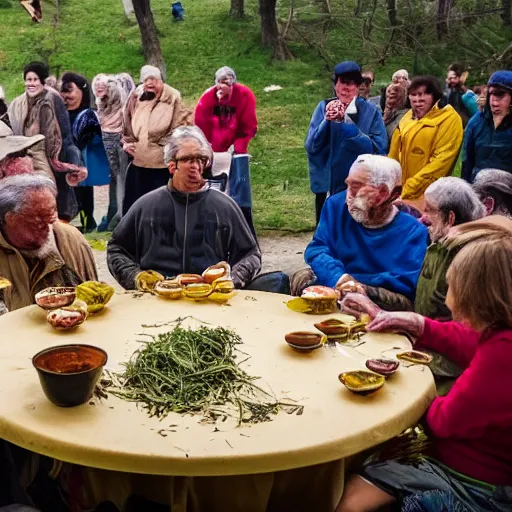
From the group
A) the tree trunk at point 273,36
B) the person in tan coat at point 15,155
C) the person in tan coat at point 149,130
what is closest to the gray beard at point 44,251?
the person in tan coat at point 15,155

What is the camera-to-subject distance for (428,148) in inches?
239

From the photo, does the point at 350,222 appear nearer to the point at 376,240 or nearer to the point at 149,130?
the point at 376,240

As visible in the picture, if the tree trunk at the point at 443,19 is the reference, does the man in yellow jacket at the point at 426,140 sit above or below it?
below

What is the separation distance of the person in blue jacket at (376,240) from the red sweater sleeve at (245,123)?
10.8ft

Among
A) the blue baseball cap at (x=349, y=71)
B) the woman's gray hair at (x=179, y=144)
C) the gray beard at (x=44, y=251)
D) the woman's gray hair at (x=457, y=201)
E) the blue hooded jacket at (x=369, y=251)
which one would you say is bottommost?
the blue hooded jacket at (x=369, y=251)

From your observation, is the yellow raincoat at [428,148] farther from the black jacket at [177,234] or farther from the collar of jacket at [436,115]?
the black jacket at [177,234]

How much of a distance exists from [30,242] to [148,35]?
14.4m

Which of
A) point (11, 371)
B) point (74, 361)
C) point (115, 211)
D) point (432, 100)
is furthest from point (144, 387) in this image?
point (115, 211)

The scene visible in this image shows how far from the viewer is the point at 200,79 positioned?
56.0 ft

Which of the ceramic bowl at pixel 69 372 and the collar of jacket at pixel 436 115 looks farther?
the collar of jacket at pixel 436 115

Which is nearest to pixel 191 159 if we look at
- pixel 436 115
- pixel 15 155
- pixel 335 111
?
pixel 15 155

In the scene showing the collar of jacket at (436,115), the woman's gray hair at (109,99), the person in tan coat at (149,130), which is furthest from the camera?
the woman's gray hair at (109,99)

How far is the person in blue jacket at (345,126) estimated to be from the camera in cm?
606

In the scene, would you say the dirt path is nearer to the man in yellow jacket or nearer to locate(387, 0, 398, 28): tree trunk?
the man in yellow jacket
